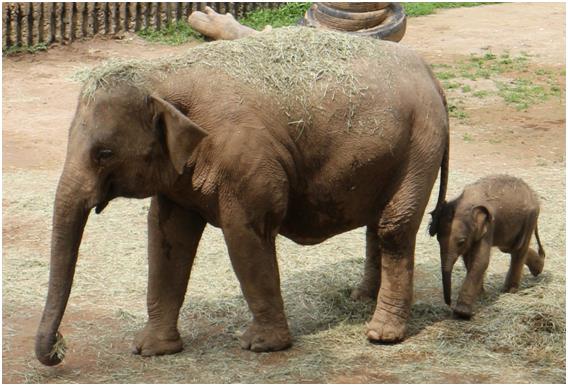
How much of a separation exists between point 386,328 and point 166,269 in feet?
4.49

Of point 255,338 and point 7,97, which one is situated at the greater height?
point 255,338

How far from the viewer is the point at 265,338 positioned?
269 inches

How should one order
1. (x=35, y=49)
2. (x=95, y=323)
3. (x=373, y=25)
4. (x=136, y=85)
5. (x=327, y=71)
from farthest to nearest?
(x=35, y=49)
(x=373, y=25)
(x=95, y=323)
(x=327, y=71)
(x=136, y=85)

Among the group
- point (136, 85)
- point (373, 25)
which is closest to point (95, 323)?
point (136, 85)

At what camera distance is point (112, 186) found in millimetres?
6312

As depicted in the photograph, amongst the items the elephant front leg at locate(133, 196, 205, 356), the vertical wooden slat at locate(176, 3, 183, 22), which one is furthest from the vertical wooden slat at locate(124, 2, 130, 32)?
the elephant front leg at locate(133, 196, 205, 356)

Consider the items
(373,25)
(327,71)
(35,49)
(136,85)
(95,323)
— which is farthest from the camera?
(35,49)

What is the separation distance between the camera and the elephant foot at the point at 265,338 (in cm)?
683

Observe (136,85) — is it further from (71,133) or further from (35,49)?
(35,49)

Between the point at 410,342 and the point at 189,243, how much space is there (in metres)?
1.47

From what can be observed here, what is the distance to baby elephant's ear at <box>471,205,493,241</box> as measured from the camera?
7555 millimetres

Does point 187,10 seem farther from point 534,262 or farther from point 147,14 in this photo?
point 534,262

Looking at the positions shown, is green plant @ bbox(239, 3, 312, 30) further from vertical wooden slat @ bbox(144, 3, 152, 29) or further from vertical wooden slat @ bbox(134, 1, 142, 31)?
vertical wooden slat @ bbox(134, 1, 142, 31)

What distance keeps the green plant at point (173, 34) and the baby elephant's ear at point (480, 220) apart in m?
9.51
